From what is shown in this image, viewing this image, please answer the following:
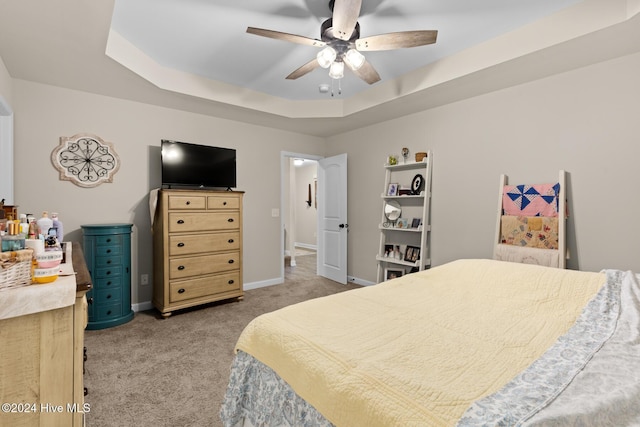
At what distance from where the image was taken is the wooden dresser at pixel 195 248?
318cm

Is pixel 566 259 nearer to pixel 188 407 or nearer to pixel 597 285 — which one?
pixel 597 285

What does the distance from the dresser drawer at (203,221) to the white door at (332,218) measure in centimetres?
166

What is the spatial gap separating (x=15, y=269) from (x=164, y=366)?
5.12ft

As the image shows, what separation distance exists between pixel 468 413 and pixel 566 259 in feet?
8.27

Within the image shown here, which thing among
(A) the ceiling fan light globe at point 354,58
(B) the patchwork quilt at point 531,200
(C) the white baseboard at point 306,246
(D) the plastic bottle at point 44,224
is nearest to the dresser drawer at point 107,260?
(D) the plastic bottle at point 44,224

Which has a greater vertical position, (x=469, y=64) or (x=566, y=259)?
(x=469, y=64)

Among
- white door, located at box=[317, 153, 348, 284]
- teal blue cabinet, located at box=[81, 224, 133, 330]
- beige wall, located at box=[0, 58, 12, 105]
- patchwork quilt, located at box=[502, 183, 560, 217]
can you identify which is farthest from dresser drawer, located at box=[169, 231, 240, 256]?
patchwork quilt, located at box=[502, 183, 560, 217]

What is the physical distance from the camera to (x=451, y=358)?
3.38 ft

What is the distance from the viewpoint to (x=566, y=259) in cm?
254

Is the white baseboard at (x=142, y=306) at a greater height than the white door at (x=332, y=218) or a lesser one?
lesser

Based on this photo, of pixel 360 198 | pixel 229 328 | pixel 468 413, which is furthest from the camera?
pixel 360 198

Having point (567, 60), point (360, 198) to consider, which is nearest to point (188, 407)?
point (360, 198)

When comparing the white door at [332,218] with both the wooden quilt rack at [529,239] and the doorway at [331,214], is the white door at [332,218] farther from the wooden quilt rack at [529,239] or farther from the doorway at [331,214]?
the wooden quilt rack at [529,239]

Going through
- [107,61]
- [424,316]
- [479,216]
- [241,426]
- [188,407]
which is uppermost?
[107,61]
